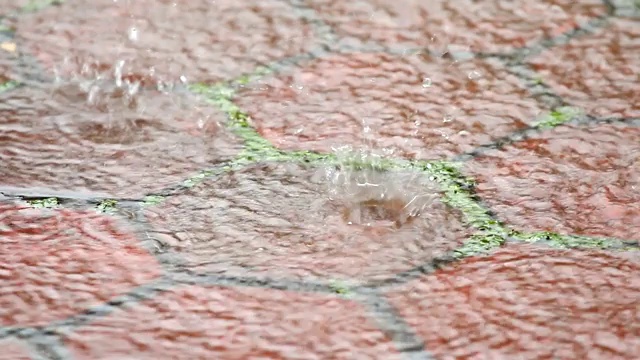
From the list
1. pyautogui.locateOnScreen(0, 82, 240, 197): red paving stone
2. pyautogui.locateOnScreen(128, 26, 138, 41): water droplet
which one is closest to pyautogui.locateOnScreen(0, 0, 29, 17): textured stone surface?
pyautogui.locateOnScreen(128, 26, 138, 41): water droplet

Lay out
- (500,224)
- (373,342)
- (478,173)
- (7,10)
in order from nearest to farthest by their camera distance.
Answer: (373,342) → (500,224) → (478,173) → (7,10)

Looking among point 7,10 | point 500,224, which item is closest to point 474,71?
point 500,224

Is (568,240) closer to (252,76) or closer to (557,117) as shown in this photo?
(557,117)

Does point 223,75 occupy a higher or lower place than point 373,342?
higher

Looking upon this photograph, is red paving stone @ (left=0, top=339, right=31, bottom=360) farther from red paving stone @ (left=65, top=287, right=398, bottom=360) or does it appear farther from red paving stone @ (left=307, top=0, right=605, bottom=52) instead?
red paving stone @ (left=307, top=0, right=605, bottom=52)

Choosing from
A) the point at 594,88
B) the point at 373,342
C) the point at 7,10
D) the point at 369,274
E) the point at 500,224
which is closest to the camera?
the point at 373,342

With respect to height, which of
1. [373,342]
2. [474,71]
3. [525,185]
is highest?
[474,71]

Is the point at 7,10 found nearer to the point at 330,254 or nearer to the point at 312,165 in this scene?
the point at 312,165

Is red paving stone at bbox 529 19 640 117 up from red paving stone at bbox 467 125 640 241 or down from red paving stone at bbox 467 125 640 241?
up

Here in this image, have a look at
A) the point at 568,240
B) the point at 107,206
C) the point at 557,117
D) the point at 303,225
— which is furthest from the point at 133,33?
the point at 568,240
